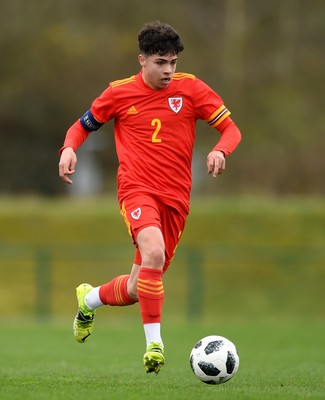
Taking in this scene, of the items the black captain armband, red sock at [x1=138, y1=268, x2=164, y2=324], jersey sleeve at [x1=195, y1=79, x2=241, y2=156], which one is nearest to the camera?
red sock at [x1=138, y1=268, x2=164, y2=324]

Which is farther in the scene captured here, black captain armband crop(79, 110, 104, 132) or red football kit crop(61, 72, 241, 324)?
black captain armband crop(79, 110, 104, 132)

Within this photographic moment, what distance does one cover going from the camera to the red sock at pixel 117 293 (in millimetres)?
8094

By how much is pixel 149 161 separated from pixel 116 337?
7.38m

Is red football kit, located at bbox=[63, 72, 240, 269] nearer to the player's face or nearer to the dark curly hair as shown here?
the player's face

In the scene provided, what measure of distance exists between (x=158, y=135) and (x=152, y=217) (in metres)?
0.67

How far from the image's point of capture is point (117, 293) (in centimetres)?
814

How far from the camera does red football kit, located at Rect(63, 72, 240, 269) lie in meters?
7.62

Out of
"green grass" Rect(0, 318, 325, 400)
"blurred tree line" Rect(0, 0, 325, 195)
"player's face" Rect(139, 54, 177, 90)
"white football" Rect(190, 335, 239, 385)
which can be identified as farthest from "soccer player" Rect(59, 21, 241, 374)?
"blurred tree line" Rect(0, 0, 325, 195)

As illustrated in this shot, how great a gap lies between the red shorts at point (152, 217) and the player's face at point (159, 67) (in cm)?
87

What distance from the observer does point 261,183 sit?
26328 millimetres

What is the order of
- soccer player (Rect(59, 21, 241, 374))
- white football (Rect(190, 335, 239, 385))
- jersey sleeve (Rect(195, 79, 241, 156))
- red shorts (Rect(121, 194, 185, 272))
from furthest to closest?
jersey sleeve (Rect(195, 79, 241, 156))
soccer player (Rect(59, 21, 241, 374))
red shorts (Rect(121, 194, 185, 272))
white football (Rect(190, 335, 239, 385))

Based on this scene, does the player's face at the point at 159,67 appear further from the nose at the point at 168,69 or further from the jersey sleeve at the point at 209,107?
the jersey sleeve at the point at 209,107

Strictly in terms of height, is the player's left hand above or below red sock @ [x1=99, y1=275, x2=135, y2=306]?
above

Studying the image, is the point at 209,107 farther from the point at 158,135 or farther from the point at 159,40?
the point at 159,40
